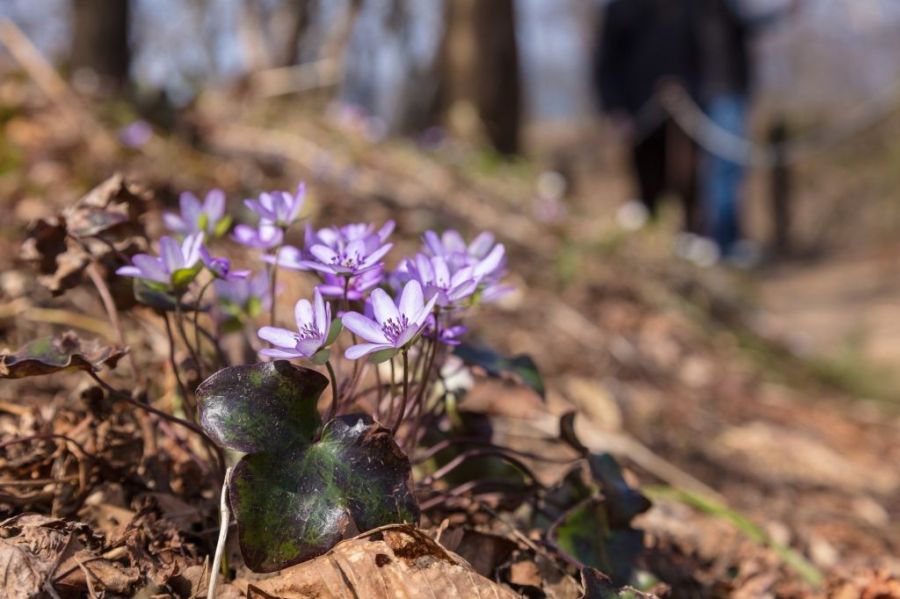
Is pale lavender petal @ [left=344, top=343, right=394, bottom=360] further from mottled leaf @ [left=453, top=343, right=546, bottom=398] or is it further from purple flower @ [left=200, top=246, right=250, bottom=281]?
mottled leaf @ [left=453, top=343, right=546, bottom=398]

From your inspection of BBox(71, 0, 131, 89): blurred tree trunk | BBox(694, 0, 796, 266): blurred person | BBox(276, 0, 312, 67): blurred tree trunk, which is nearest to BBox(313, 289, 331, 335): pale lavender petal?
BBox(71, 0, 131, 89): blurred tree trunk

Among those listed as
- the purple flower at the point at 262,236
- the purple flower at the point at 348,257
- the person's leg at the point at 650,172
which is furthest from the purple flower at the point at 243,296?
the person's leg at the point at 650,172

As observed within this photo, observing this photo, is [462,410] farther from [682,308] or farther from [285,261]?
[682,308]

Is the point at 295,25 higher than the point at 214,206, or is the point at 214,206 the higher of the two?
the point at 214,206

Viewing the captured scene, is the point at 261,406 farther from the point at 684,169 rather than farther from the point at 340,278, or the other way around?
the point at 684,169

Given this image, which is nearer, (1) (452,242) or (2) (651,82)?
(1) (452,242)

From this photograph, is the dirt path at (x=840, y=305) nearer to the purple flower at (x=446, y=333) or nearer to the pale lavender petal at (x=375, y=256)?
the purple flower at (x=446, y=333)

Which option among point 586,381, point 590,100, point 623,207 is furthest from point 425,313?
point 590,100
